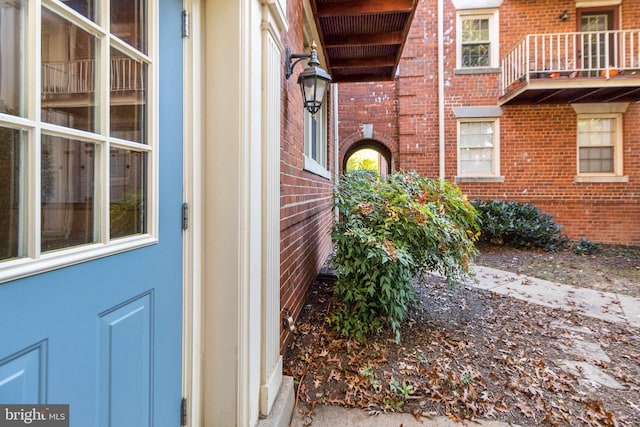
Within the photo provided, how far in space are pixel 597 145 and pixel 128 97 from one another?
10.1 m

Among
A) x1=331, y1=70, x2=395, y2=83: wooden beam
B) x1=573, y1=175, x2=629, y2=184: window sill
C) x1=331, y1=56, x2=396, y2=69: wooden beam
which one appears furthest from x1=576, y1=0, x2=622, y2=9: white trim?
x1=331, y1=56, x2=396, y2=69: wooden beam

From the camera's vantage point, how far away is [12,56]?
27.0 inches

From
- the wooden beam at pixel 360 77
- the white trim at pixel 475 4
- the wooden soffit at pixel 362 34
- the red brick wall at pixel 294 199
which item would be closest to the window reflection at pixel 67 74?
the red brick wall at pixel 294 199

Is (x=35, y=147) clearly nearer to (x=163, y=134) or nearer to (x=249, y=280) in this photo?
(x=163, y=134)

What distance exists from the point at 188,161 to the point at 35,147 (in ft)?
1.99

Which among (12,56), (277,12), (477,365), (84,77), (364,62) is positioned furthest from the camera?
(364,62)

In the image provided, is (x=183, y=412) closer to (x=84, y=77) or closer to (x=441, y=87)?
(x=84, y=77)

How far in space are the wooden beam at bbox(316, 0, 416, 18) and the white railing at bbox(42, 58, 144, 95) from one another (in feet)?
11.2

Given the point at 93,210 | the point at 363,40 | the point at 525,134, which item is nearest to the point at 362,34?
the point at 363,40

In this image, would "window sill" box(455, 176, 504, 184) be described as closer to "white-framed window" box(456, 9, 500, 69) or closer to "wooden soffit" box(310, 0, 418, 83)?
"white-framed window" box(456, 9, 500, 69)

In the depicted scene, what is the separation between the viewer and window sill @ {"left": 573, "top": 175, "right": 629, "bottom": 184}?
7.48 meters

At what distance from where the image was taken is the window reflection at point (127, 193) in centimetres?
100

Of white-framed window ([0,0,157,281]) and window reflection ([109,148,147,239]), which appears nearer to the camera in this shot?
white-framed window ([0,0,157,281])

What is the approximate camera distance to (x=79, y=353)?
0.84 metres
